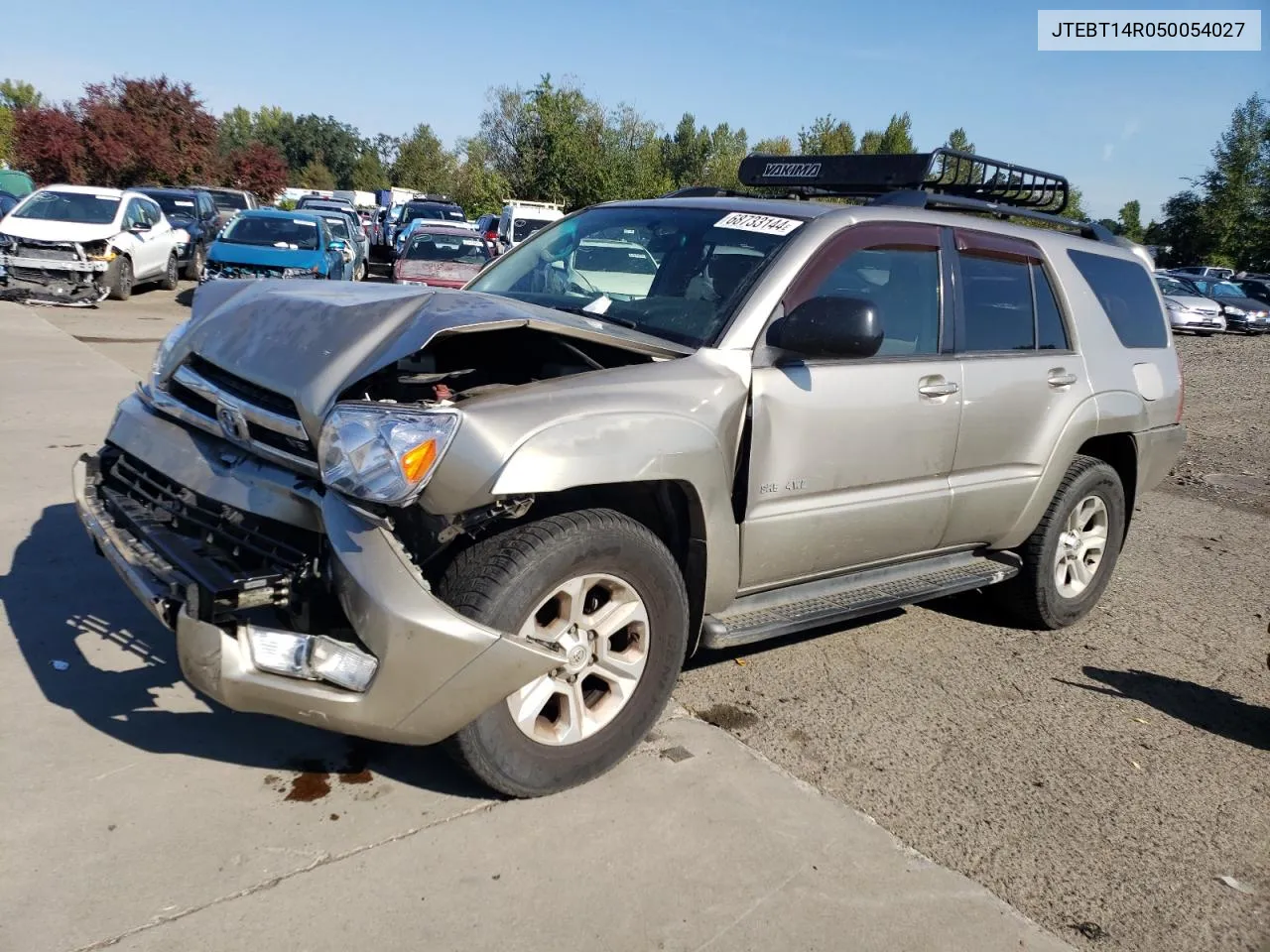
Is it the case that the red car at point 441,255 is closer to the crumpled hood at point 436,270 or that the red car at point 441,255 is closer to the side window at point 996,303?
the crumpled hood at point 436,270

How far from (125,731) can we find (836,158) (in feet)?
13.2

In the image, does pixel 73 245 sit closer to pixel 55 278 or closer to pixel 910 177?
pixel 55 278

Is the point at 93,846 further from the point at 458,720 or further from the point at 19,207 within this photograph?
the point at 19,207

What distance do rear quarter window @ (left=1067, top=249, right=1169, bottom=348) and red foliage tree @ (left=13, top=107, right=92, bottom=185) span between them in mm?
39893

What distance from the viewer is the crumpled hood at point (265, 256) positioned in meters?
15.2

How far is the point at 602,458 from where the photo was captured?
315 cm

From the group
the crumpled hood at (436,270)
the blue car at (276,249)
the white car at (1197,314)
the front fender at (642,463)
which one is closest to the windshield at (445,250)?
the blue car at (276,249)

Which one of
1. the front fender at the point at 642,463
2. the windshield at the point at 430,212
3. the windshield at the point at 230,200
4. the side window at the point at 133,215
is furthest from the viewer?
the windshield at the point at 430,212

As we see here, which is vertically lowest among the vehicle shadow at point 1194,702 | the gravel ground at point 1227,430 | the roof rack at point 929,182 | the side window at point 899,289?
the gravel ground at point 1227,430

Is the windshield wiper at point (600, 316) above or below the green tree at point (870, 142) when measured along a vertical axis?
below

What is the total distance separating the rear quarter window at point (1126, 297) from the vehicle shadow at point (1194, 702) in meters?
1.71

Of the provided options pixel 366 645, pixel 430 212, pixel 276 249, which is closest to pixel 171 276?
pixel 276 249

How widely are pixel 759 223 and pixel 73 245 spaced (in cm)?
1482

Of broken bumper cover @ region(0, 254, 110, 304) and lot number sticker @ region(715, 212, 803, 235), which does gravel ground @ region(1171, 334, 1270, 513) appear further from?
broken bumper cover @ region(0, 254, 110, 304)
